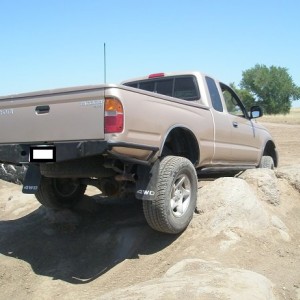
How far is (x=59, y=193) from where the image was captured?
6680 mm

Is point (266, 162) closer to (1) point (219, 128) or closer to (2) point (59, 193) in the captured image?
(1) point (219, 128)

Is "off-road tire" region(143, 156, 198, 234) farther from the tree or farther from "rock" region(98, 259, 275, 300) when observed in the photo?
the tree

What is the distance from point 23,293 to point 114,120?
2419 millimetres

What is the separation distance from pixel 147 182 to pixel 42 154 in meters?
1.16

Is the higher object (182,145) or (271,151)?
(182,145)

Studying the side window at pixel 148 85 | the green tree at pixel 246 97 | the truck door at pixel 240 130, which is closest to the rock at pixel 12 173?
the side window at pixel 148 85

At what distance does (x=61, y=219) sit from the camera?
675 centimetres

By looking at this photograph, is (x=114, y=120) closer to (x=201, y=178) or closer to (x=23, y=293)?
(x=23, y=293)

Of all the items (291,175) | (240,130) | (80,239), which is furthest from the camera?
(291,175)

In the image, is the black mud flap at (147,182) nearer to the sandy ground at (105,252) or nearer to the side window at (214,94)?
the sandy ground at (105,252)

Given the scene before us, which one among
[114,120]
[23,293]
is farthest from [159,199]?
[23,293]

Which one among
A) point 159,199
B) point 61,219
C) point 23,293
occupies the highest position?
point 159,199

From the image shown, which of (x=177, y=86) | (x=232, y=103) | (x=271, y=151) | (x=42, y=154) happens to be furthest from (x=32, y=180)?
(x=271, y=151)

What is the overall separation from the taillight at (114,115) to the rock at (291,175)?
4.29 m
